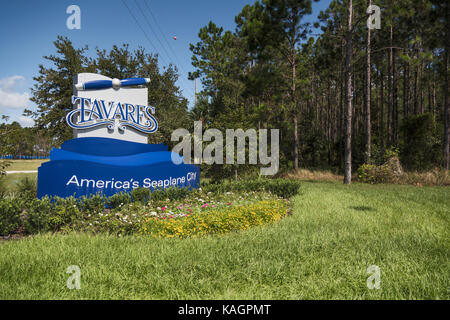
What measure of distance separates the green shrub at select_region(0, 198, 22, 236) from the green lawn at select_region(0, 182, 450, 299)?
4.33 feet

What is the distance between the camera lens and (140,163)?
30.6 feet

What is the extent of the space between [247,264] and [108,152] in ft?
27.0

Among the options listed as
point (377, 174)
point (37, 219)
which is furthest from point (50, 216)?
point (377, 174)

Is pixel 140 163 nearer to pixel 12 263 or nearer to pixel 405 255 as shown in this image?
pixel 12 263

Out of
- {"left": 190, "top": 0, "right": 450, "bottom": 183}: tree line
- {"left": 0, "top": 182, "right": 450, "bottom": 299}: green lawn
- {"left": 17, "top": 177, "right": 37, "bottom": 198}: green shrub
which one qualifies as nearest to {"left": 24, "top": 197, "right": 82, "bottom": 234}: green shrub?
{"left": 0, "top": 182, "right": 450, "bottom": 299}: green lawn

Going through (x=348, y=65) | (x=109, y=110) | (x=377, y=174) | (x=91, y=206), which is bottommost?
(x=91, y=206)

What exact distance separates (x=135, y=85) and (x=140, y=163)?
4.09m

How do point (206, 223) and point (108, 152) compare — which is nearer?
point (206, 223)

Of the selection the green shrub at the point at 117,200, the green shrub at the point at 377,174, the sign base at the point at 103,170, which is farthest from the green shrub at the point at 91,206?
the green shrub at the point at 377,174

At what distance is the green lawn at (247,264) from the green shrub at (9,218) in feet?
4.33

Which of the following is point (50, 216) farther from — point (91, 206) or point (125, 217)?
point (125, 217)

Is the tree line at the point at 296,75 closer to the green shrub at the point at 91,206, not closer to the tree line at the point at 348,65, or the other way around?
the tree line at the point at 348,65

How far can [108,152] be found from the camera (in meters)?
9.88

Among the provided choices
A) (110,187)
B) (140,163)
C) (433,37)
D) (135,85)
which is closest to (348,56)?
(433,37)
